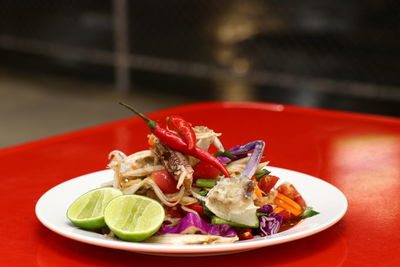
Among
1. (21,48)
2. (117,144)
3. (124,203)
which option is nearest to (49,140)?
(117,144)

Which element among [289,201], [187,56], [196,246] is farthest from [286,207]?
[187,56]

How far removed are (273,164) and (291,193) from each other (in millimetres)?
395

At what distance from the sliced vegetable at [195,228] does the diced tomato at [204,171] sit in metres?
0.10

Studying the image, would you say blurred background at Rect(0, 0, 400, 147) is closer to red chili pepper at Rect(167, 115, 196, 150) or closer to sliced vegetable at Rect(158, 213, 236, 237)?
red chili pepper at Rect(167, 115, 196, 150)

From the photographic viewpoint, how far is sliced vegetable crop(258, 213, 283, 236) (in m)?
1.18

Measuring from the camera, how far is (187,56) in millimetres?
5348

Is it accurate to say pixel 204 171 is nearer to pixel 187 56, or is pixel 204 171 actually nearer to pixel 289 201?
pixel 289 201

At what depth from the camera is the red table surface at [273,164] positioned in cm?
116

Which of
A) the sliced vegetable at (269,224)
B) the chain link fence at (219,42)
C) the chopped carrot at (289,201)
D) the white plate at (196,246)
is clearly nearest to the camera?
the white plate at (196,246)

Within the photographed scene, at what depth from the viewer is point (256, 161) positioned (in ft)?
4.17

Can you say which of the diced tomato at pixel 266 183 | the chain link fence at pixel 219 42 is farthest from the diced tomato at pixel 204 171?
the chain link fence at pixel 219 42

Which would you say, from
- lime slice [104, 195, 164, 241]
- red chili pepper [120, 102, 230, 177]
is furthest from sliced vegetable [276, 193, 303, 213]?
lime slice [104, 195, 164, 241]

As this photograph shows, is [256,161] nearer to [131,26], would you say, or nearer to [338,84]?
[338,84]

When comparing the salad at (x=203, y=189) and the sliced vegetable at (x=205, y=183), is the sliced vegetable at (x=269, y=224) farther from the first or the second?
the sliced vegetable at (x=205, y=183)
